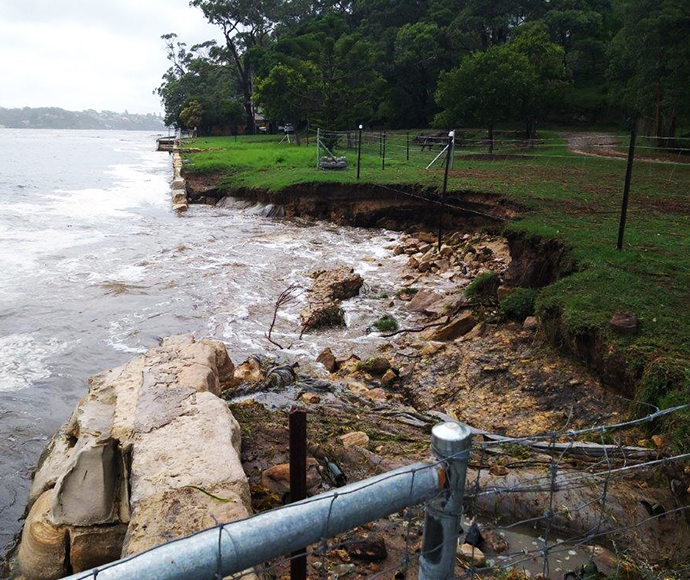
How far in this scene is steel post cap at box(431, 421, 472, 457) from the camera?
67.2 inches

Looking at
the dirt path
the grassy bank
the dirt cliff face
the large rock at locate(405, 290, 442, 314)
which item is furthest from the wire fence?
the dirt path

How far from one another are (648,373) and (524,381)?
1526 millimetres

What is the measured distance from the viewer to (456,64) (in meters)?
43.0

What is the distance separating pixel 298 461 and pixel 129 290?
440 inches

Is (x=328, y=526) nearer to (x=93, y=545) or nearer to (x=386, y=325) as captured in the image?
(x=93, y=545)

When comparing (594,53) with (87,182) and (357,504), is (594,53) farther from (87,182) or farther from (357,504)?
(357,504)

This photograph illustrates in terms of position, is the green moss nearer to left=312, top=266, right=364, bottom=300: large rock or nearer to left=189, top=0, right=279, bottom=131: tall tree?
left=312, top=266, right=364, bottom=300: large rock

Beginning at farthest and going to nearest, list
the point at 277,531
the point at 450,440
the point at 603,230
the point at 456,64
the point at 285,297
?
the point at 456,64, the point at 285,297, the point at 603,230, the point at 450,440, the point at 277,531

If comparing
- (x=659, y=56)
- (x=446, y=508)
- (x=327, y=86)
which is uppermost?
(x=659, y=56)

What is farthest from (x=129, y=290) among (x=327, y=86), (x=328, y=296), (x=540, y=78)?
(x=327, y=86)

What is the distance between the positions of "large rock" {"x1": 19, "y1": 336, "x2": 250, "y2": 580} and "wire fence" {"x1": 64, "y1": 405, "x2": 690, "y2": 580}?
0.65 metres

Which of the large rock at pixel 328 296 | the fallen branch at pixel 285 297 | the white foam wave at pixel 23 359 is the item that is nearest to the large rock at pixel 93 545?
the white foam wave at pixel 23 359

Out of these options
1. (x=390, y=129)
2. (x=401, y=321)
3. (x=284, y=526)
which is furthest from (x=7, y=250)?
(x=390, y=129)

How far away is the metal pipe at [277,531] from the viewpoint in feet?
4.33
